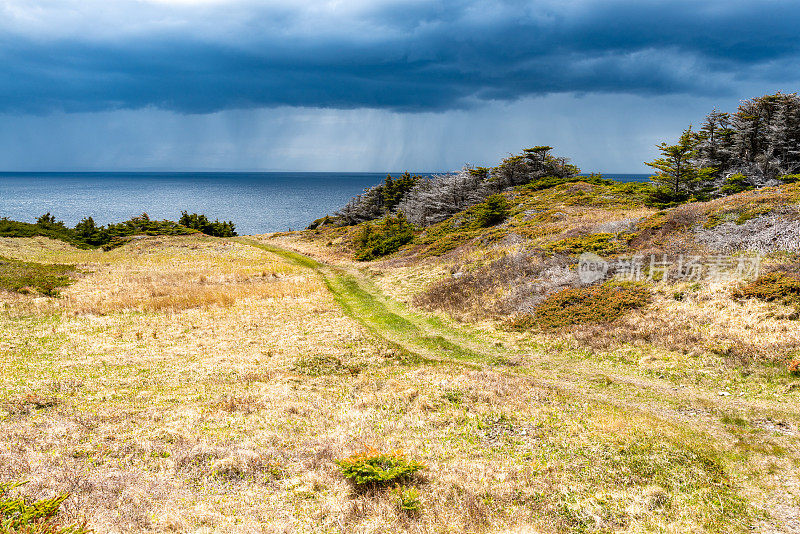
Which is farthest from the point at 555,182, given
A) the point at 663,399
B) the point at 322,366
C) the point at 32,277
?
the point at 32,277

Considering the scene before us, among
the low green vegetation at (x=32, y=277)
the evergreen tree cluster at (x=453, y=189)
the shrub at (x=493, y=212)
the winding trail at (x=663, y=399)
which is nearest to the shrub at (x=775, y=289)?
the winding trail at (x=663, y=399)

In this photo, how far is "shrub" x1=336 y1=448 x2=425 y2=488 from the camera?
31.7 ft

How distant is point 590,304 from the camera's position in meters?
24.1

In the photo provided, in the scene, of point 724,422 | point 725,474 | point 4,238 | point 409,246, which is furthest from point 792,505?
point 4,238

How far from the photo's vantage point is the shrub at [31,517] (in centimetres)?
683

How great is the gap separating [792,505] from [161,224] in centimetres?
9055

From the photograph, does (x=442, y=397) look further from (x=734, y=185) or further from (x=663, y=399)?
(x=734, y=185)

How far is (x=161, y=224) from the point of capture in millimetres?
80938

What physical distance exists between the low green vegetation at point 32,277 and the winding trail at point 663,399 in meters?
25.7

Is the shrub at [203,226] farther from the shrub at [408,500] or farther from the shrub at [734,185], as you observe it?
the shrub at [408,500]

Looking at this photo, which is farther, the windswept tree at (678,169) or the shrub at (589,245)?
the windswept tree at (678,169)

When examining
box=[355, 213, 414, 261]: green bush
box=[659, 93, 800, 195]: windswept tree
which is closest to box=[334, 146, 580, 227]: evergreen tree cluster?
box=[355, 213, 414, 261]: green bush

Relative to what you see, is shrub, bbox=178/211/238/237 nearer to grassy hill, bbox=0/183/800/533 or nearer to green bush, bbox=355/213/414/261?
green bush, bbox=355/213/414/261

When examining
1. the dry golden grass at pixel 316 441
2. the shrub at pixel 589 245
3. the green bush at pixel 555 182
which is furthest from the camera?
the green bush at pixel 555 182
